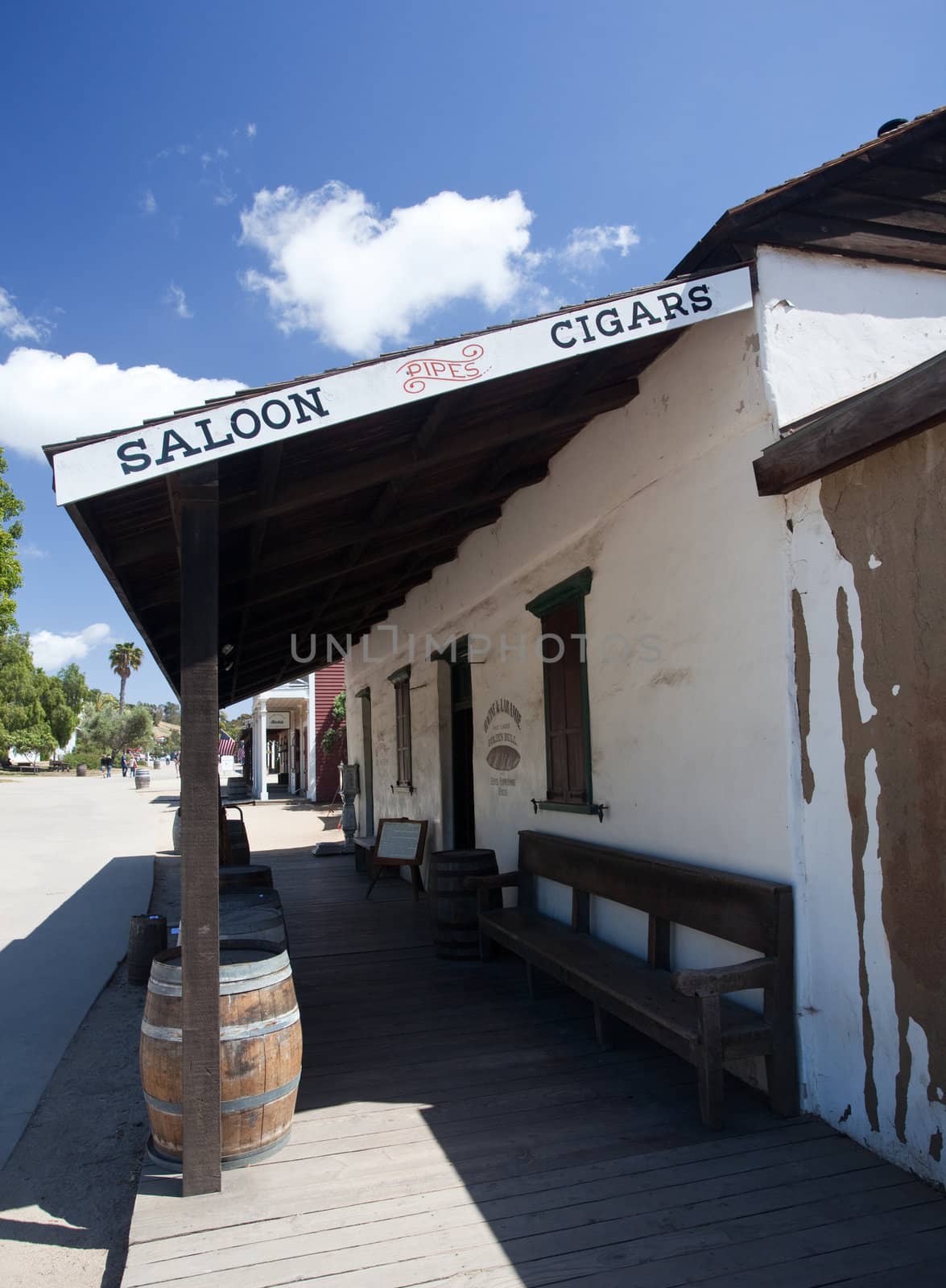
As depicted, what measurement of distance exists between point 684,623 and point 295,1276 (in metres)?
3.12

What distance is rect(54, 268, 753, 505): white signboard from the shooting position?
282 centimetres

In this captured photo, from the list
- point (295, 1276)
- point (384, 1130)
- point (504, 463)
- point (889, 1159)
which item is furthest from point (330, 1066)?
point (504, 463)

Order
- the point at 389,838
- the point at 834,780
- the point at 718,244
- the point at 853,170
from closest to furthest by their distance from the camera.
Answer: the point at 834,780 < the point at 718,244 < the point at 853,170 < the point at 389,838

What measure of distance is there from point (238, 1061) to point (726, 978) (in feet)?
6.09

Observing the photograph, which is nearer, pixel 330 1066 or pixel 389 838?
pixel 330 1066

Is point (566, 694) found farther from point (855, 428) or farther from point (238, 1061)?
point (238, 1061)

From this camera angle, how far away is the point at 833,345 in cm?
397

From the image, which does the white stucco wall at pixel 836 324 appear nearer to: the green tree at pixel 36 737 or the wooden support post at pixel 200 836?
the wooden support post at pixel 200 836

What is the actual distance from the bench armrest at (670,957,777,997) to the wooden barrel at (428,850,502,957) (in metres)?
3.04

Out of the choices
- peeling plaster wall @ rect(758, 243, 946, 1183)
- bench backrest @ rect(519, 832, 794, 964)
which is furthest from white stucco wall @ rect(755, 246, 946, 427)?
bench backrest @ rect(519, 832, 794, 964)

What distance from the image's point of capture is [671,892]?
13.8 feet

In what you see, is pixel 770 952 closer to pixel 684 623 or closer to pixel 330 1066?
pixel 684 623

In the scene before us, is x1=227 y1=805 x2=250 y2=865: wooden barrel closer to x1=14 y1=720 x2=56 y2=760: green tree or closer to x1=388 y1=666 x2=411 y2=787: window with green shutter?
x1=388 y1=666 x2=411 y2=787: window with green shutter

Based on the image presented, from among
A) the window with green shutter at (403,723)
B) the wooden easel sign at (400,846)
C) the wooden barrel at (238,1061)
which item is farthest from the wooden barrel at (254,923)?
the window with green shutter at (403,723)
